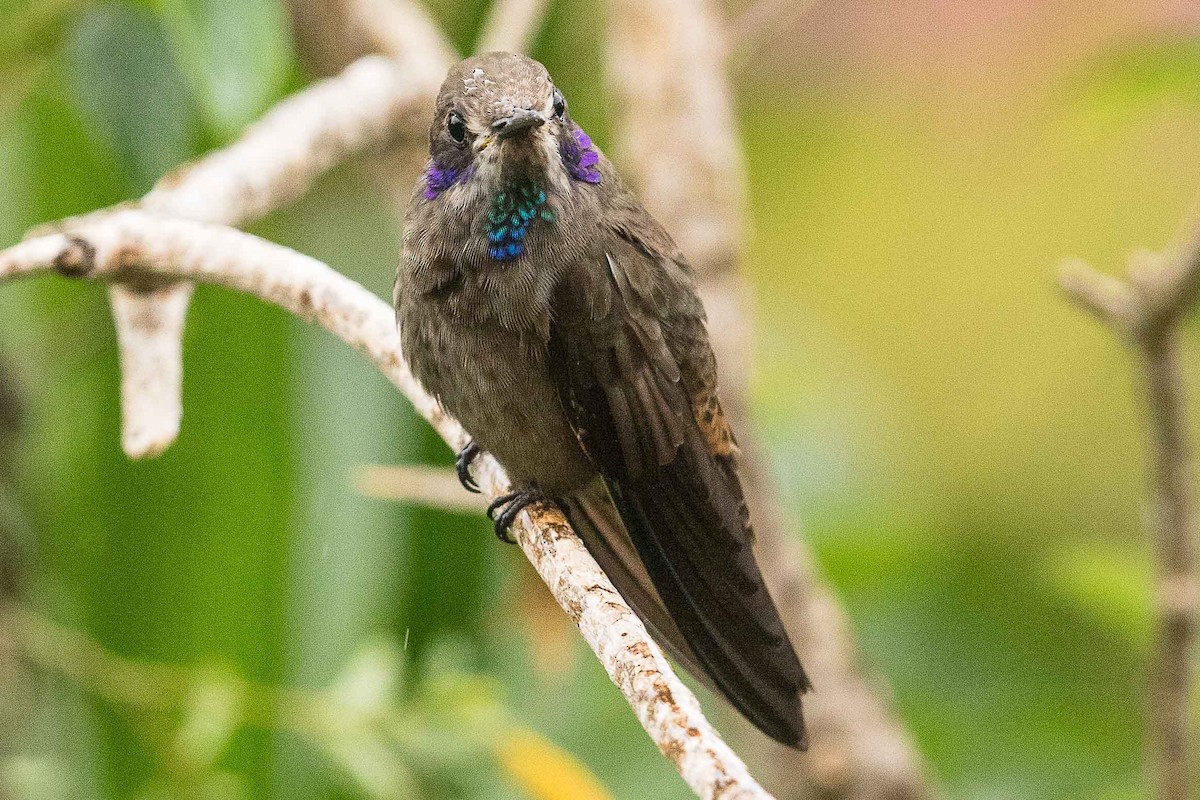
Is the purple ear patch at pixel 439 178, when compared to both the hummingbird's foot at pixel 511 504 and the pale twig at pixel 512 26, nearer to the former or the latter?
the hummingbird's foot at pixel 511 504

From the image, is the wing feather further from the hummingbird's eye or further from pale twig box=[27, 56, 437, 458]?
pale twig box=[27, 56, 437, 458]

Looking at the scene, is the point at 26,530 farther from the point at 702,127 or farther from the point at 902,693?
the point at 902,693

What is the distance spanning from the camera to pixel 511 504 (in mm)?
1930

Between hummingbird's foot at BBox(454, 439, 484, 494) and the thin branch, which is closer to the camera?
the thin branch

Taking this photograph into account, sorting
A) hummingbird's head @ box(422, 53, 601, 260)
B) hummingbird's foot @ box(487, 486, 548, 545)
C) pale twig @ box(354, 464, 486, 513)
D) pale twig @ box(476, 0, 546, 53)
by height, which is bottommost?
hummingbird's foot @ box(487, 486, 548, 545)

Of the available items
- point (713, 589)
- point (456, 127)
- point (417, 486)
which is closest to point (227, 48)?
point (456, 127)

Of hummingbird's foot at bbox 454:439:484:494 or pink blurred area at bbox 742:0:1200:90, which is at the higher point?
pink blurred area at bbox 742:0:1200:90

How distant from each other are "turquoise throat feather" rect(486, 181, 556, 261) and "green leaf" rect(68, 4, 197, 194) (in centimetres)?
47

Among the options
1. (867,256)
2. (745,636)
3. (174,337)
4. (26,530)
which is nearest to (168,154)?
(174,337)

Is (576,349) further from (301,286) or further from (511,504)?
(301,286)

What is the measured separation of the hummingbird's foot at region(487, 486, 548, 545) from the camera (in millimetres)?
1903

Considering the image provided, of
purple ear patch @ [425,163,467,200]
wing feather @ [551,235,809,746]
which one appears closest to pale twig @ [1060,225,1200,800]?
wing feather @ [551,235,809,746]

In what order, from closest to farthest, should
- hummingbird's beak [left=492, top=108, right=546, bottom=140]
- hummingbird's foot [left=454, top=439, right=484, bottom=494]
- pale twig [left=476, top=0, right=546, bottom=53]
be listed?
hummingbird's beak [left=492, top=108, right=546, bottom=140], hummingbird's foot [left=454, top=439, right=484, bottom=494], pale twig [left=476, top=0, right=546, bottom=53]

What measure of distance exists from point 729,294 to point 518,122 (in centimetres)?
122
